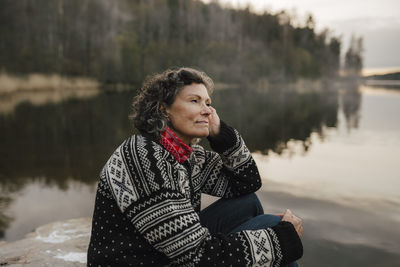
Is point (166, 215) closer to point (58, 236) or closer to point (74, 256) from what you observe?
point (74, 256)

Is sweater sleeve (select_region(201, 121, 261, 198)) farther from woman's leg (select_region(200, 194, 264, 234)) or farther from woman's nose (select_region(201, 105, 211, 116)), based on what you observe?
woman's nose (select_region(201, 105, 211, 116))

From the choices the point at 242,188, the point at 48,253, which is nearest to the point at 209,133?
the point at 242,188

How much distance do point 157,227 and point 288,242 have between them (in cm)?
62

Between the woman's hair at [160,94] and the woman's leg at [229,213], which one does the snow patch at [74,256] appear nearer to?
Answer: the woman's leg at [229,213]

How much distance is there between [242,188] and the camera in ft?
7.18

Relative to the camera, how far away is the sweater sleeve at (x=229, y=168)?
2145mm

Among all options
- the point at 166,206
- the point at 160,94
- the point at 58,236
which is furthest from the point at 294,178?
the point at 166,206

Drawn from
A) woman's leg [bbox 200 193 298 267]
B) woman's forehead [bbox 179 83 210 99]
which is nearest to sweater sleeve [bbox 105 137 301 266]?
woman's forehead [bbox 179 83 210 99]

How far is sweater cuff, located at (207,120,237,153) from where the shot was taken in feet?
6.93

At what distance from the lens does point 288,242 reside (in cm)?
164

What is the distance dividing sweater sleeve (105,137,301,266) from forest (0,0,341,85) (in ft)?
69.0

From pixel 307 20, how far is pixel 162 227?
242 ft

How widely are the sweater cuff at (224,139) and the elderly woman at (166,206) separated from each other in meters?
0.16

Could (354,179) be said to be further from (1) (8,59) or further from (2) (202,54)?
(2) (202,54)
